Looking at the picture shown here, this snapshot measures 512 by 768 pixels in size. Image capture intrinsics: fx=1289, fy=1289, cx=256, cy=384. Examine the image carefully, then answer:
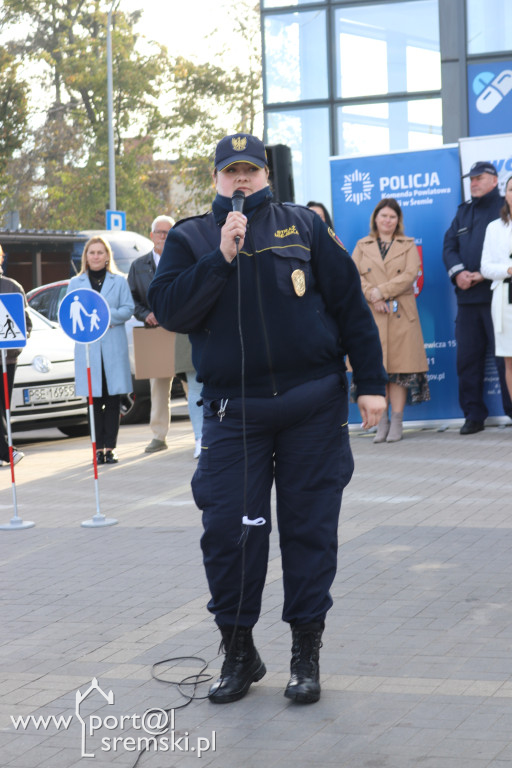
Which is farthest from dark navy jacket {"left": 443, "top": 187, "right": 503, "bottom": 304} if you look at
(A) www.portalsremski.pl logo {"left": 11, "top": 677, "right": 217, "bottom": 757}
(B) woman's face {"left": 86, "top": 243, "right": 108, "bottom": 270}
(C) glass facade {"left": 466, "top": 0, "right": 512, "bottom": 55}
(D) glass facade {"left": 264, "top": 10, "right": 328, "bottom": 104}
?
(A) www.portalsremski.pl logo {"left": 11, "top": 677, "right": 217, "bottom": 757}

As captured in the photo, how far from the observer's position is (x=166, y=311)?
462 centimetres

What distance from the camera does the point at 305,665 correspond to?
4.60 meters

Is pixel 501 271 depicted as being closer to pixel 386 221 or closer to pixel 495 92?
pixel 386 221

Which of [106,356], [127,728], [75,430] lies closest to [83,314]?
[106,356]

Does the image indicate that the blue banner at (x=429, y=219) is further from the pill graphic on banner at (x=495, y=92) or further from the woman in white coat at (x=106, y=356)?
the pill graphic on banner at (x=495, y=92)

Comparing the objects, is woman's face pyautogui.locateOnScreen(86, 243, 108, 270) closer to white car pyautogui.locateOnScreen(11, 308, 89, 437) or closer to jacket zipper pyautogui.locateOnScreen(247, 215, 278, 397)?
white car pyautogui.locateOnScreen(11, 308, 89, 437)

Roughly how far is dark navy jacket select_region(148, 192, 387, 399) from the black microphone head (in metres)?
0.12

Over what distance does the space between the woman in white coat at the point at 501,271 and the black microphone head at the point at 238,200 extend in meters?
6.89

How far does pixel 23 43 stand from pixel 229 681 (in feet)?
141

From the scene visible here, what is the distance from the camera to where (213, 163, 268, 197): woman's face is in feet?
15.0

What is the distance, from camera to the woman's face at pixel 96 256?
37.2ft

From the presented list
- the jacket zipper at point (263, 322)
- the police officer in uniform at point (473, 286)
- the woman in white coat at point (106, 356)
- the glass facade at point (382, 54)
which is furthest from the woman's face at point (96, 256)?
the jacket zipper at point (263, 322)

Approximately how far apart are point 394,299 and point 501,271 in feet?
3.47

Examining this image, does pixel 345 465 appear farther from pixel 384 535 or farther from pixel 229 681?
pixel 384 535
